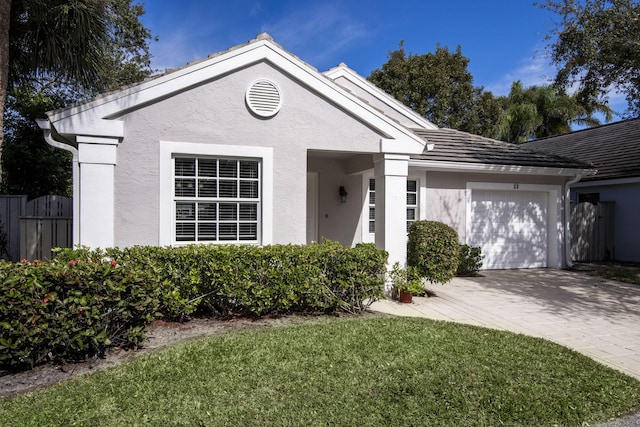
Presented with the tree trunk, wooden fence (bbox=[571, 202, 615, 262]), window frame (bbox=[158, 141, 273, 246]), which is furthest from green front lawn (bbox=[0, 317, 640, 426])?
wooden fence (bbox=[571, 202, 615, 262])

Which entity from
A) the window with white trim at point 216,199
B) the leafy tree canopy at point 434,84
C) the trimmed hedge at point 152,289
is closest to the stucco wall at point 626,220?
the trimmed hedge at point 152,289

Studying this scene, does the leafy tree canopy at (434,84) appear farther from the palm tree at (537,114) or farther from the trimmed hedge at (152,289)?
the trimmed hedge at (152,289)

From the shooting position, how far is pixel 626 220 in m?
15.8

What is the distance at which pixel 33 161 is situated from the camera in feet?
43.1

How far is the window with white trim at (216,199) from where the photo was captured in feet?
24.9

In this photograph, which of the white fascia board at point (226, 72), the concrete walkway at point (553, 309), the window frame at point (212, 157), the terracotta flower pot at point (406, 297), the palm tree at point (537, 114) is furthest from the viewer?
the palm tree at point (537, 114)

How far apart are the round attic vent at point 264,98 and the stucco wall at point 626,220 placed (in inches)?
584

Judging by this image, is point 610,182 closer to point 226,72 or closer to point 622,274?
point 622,274

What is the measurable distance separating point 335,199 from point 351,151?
3115 millimetres

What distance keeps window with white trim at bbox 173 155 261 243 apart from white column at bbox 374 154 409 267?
271cm

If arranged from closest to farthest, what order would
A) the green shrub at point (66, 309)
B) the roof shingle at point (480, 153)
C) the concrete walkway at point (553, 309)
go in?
the green shrub at point (66, 309) → the concrete walkway at point (553, 309) → the roof shingle at point (480, 153)

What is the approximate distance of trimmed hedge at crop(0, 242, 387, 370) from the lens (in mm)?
4660

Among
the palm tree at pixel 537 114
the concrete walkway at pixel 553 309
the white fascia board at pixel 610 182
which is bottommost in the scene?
the concrete walkway at pixel 553 309

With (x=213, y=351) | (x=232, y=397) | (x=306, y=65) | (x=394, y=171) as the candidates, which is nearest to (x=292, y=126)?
(x=306, y=65)
